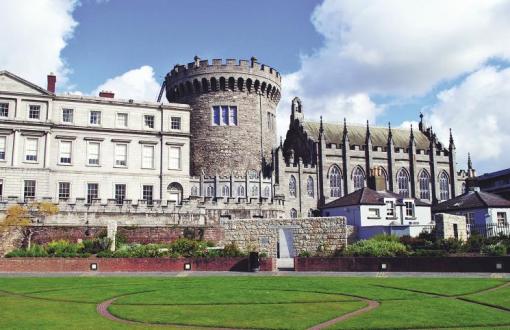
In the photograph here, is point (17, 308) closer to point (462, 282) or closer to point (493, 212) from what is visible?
point (462, 282)

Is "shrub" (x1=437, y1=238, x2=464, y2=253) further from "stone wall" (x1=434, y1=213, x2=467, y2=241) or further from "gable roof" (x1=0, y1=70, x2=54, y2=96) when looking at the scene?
"gable roof" (x1=0, y1=70, x2=54, y2=96)

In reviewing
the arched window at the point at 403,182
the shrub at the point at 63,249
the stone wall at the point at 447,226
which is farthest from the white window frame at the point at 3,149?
the arched window at the point at 403,182

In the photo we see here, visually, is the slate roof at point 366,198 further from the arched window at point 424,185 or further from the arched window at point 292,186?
the arched window at point 424,185

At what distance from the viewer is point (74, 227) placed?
121ft

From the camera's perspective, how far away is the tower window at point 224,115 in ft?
192

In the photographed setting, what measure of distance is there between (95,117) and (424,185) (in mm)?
41040

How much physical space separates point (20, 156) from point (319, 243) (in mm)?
28146

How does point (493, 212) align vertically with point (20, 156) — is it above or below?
below

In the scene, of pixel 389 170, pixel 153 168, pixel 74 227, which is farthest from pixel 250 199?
pixel 389 170

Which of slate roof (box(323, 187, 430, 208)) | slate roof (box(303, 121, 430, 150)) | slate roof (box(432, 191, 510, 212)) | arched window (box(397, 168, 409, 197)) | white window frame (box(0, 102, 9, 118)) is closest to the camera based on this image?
slate roof (box(432, 191, 510, 212))

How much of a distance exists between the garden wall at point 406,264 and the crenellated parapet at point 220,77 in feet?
106

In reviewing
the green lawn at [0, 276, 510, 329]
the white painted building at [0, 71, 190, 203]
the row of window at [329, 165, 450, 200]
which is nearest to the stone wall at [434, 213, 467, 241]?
the green lawn at [0, 276, 510, 329]

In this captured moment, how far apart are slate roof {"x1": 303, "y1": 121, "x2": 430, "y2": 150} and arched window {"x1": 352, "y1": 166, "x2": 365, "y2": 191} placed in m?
3.92

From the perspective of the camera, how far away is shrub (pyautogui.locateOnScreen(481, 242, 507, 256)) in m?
28.8
